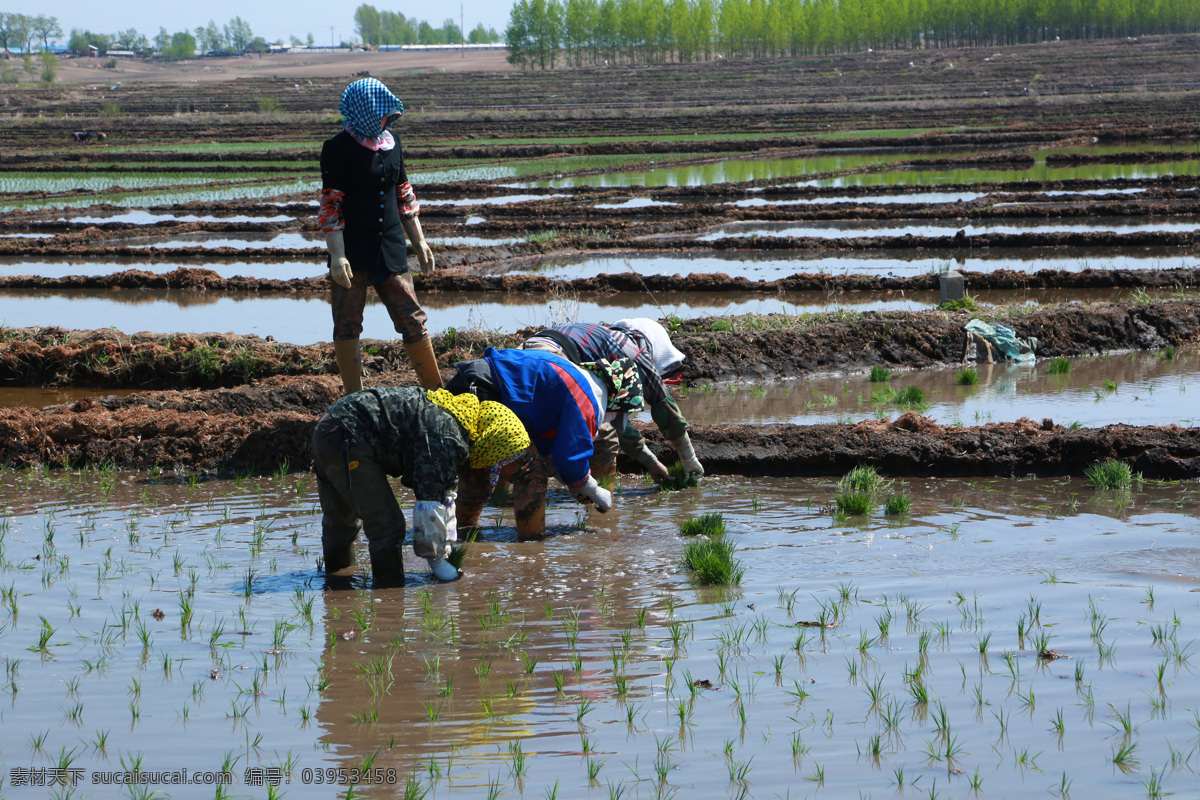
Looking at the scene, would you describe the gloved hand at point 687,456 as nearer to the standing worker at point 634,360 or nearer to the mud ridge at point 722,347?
the standing worker at point 634,360

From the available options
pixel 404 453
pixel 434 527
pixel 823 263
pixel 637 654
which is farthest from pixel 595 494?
pixel 823 263

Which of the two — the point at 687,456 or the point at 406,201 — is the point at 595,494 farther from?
the point at 406,201

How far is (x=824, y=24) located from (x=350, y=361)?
107747 mm

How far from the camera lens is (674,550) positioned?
5.25 metres

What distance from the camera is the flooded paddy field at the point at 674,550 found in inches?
125

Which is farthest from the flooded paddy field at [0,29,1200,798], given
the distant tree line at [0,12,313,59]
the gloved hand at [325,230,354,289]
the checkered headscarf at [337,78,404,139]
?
the distant tree line at [0,12,313,59]

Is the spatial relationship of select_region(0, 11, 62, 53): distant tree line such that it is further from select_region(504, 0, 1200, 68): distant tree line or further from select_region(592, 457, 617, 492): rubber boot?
select_region(592, 457, 617, 492): rubber boot

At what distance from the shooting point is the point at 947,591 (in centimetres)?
441

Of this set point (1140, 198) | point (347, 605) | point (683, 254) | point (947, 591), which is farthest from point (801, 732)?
point (1140, 198)

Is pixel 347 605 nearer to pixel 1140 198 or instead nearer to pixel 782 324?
pixel 782 324

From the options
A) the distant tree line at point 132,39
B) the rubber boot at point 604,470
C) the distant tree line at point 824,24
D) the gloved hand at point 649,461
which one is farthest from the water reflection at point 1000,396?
the distant tree line at point 132,39

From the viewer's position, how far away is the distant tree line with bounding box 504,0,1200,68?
104 meters

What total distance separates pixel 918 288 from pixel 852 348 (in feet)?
12.6

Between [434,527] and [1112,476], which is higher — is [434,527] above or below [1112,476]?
above
